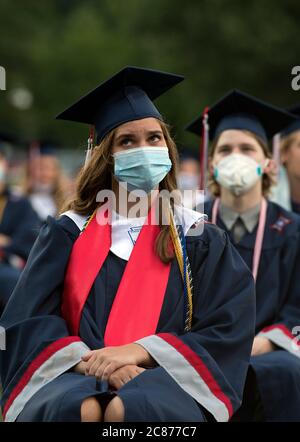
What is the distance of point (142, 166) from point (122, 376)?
1017 mm

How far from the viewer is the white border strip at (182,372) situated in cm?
423

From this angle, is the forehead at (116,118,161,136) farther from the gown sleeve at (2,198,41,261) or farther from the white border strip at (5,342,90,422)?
the gown sleeve at (2,198,41,261)

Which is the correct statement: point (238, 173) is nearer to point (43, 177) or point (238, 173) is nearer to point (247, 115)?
point (247, 115)

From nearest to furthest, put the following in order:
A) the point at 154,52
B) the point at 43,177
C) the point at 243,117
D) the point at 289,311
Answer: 1. the point at 289,311
2. the point at 243,117
3. the point at 43,177
4. the point at 154,52

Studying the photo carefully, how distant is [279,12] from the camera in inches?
1309

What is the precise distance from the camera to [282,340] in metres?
5.52

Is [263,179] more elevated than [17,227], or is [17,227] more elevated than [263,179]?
[263,179]

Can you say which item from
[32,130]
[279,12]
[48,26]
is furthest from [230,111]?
[48,26]

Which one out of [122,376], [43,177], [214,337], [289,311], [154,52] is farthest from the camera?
[154,52]

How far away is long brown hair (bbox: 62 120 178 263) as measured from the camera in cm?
470

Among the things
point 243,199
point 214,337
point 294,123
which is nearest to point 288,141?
point 294,123

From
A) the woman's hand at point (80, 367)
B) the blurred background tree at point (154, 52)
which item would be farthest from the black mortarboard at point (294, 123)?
the blurred background tree at point (154, 52)

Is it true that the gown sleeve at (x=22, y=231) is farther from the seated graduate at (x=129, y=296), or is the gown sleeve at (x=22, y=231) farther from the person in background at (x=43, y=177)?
the seated graduate at (x=129, y=296)

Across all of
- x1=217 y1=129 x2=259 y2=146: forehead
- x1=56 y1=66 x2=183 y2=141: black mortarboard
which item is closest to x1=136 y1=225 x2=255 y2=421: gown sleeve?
x1=56 y1=66 x2=183 y2=141: black mortarboard
